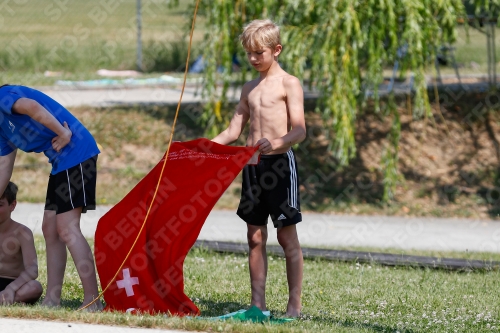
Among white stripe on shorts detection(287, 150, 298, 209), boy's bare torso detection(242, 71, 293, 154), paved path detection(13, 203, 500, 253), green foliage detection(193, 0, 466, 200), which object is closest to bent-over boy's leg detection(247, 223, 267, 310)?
white stripe on shorts detection(287, 150, 298, 209)

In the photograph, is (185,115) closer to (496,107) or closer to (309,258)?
(496,107)

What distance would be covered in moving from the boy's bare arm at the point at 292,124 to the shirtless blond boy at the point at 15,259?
1805 mm

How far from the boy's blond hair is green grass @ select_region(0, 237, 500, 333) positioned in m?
1.75

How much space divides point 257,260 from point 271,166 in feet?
2.06

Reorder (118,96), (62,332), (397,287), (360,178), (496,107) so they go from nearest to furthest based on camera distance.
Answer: (62,332)
(397,287)
(360,178)
(496,107)
(118,96)

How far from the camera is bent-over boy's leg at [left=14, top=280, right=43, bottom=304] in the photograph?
5633 mm

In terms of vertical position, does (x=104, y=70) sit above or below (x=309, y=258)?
above

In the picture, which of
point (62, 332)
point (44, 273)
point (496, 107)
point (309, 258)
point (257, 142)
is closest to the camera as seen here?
point (62, 332)

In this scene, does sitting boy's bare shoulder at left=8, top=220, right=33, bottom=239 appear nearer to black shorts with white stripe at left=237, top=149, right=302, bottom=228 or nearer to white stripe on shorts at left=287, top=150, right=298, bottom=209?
black shorts with white stripe at left=237, top=149, right=302, bottom=228

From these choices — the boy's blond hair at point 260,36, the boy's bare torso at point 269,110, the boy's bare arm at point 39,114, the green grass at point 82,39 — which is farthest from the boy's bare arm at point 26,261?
the green grass at point 82,39

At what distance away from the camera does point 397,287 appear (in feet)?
22.0

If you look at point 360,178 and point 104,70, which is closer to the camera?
point 360,178

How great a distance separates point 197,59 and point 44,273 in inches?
539

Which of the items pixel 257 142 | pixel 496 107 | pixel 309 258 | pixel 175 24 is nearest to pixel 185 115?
pixel 496 107
